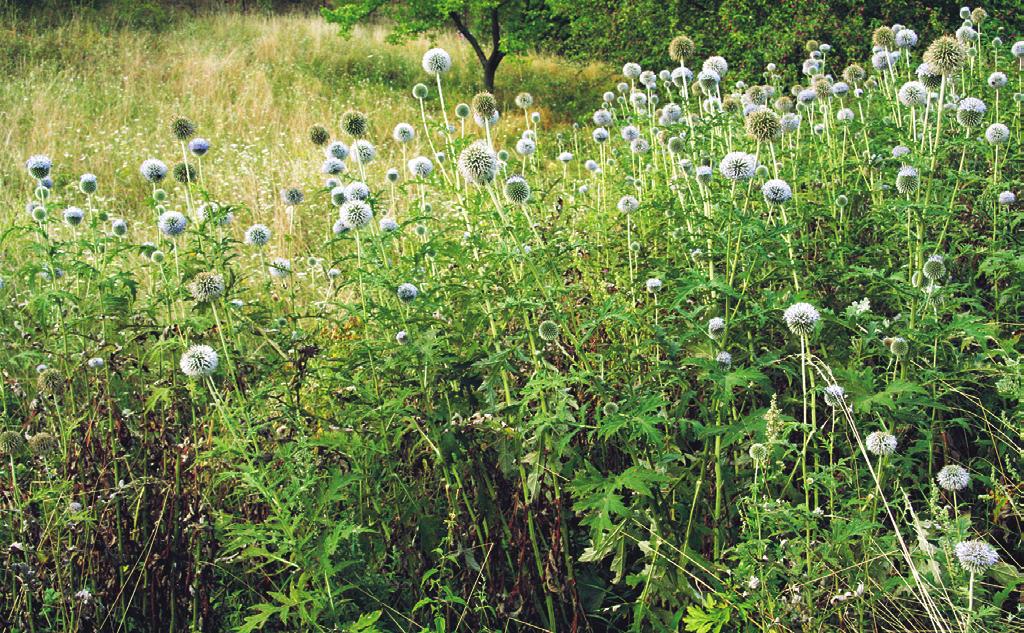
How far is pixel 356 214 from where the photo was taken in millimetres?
2801

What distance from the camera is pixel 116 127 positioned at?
10695mm

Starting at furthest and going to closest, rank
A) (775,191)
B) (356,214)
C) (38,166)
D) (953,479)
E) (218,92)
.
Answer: (218,92), (38,166), (356,214), (775,191), (953,479)

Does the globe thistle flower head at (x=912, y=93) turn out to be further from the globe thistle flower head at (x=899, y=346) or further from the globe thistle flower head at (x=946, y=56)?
the globe thistle flower head at (x=899, y=346)

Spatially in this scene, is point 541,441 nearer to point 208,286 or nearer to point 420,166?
point 208,286

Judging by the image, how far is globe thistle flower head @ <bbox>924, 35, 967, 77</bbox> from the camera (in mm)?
3199

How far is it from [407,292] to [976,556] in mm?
1733

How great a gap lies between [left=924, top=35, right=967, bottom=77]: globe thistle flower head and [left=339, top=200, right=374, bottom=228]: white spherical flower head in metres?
2.45

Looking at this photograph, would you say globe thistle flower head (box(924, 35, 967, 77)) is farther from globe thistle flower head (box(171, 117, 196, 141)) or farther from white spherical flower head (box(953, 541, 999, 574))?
globe thistle flower head (box(171, 117, 196, 141))

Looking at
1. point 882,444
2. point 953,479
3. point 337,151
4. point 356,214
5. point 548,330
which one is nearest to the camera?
point 882,444

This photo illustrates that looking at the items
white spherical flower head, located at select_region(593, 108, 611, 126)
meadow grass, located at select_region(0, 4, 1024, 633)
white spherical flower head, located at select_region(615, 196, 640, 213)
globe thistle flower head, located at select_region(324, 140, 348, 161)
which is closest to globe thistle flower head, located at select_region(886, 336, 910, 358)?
meadow grass, located at select_region(0, 4, 1024, 633)

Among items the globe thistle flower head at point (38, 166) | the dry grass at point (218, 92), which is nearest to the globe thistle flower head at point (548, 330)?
the globe thistle flower head at point (38, 166)

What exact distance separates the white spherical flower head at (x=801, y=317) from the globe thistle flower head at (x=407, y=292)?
118 cm

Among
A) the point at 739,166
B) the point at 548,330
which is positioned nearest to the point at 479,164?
the point at 548,330

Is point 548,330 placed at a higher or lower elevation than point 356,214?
lower
